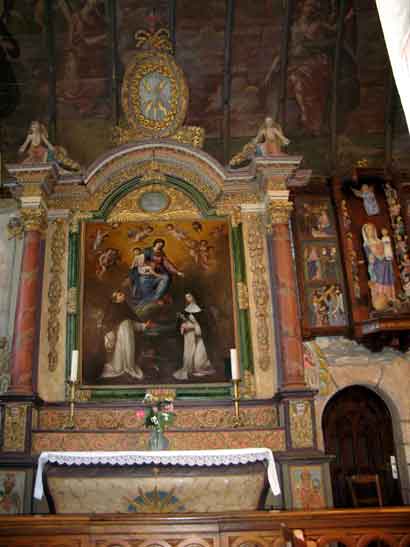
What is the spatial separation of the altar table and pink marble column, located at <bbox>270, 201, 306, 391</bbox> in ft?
4.43

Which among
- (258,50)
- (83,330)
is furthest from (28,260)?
(258,50)

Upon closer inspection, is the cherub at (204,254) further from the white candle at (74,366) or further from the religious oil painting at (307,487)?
the religious oil painting at (307,487)

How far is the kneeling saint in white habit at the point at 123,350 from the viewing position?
827cm

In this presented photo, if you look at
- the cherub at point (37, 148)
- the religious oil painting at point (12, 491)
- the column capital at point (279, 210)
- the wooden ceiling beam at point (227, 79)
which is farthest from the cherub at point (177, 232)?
the religious oil painting at point (12, 491)

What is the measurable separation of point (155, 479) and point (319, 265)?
13.9 ft

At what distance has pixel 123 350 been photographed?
8.38 metres

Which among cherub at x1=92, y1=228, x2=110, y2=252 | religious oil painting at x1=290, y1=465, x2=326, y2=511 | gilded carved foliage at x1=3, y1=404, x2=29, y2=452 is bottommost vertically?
religious oil painting at x1=290, y1=465, x2=326, y2=511

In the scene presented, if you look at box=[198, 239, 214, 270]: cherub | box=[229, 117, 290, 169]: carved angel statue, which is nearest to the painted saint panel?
box=[229, 117, 290, 169]: carved angel statue

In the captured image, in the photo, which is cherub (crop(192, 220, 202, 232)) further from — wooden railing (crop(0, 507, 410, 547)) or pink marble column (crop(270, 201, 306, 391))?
wooden railing (crop(0, 507, 410, 547))

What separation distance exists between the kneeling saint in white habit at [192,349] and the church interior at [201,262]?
0.03 m

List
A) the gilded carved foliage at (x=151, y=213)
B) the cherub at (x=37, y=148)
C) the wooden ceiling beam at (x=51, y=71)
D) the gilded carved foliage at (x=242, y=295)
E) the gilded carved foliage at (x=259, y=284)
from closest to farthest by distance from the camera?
the gilded carved foliage at (x=259, y=284) → the gilded carved foliage at (x=242, y=295) → the cherub at (x=37, y=148) → the gilded carved foliage at (x=151, y=213) → the wooden ceiling beam at (x=51, y=71)

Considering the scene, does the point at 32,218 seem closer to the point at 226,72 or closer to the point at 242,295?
the point at 242,295

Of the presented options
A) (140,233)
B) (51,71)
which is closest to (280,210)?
(140,233)

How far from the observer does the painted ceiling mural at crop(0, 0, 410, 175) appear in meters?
10.4
